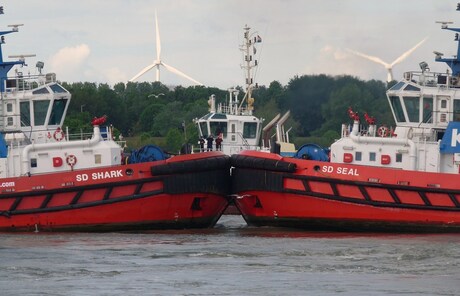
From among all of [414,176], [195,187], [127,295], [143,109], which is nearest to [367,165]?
[414,176]

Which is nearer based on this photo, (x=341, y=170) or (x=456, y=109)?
(x=341, y=170)

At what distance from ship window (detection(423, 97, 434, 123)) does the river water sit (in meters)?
3.86

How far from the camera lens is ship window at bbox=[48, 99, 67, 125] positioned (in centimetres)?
3669

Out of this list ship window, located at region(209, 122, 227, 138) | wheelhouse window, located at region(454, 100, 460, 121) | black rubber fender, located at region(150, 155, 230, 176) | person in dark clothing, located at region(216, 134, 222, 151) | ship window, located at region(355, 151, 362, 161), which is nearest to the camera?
black rubber fender, located at region(150, 155, 230, 176)

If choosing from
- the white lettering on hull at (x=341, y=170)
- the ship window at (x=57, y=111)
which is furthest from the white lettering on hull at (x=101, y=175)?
the white lettering on hull at (x=341, y=170)

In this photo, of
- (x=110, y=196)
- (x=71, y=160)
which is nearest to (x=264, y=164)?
(x=110, y=196)

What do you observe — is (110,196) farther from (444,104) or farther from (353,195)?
(444,104)

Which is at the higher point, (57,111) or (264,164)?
(57,111)

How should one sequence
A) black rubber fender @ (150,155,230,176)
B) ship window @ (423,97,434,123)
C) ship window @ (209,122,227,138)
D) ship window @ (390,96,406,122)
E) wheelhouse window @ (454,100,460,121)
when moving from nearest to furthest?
black rubber fender @ (150,155,230,176), wheelhouse window @ (454,100,460,121), ship window @ (423,97,434,123), ship window @ (390,96,406,122), ship window @ (209,122,227,138)

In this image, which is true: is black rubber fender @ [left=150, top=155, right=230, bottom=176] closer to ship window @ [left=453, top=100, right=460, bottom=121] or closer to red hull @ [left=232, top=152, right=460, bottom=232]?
red hull @ [left=232, top=152, right=460, bottom=232]

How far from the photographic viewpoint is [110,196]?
112 ft

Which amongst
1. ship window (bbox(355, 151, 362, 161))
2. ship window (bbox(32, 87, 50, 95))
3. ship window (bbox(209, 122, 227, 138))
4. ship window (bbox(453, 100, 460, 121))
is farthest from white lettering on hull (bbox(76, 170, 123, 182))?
ship window (bbox(453, 100, 460, 121))

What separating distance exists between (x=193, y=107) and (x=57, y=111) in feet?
102

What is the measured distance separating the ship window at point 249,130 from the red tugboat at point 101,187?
3.20 metres
